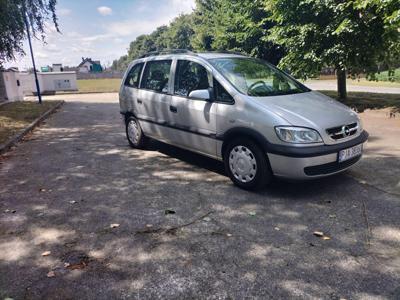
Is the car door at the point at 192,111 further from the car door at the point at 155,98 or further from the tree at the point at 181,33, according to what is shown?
the tree at the point at 181,33

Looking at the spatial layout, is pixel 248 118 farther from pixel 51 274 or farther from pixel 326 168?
pixel 51 274

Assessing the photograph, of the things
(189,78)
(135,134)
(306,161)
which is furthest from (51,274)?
(135,134)

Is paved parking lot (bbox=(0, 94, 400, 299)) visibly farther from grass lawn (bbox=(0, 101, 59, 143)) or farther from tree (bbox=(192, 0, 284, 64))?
tree (bbox=(192, 0, 284, 64))

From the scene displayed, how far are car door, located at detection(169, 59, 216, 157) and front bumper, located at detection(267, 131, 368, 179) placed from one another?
1132 mm

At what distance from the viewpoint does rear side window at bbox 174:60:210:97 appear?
5259mm

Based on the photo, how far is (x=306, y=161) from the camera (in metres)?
4.14

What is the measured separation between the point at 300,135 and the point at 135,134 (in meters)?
3.92

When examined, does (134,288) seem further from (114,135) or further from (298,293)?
(114,135)

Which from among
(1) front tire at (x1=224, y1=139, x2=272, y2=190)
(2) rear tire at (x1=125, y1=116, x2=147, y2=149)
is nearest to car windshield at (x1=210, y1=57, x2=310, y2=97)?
(1) front tire at (x1=224, y1=139, x2=272, y2=190)

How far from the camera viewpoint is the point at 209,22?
77.3 ft

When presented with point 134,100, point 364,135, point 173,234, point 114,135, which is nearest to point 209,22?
point 114,135

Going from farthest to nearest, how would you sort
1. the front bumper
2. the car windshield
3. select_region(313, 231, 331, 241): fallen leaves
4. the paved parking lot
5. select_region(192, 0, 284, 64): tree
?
1. select_region(192, 0, 284, 64): tree
2. the car windshield
3. the front bumper
4. select_region(313, 231, 331, 241): fallen leaves
5. the paved parking lot

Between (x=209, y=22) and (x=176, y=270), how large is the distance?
2270cm

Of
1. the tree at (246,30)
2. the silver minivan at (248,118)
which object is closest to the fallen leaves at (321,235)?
the silver minivan at (248,118)
